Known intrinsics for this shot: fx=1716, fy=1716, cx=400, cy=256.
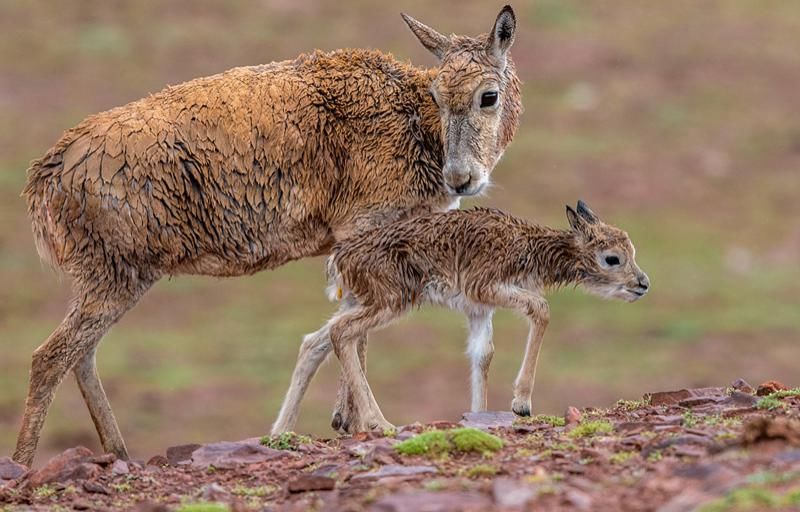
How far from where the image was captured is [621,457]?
10398mm

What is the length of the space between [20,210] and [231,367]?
8.99 metres

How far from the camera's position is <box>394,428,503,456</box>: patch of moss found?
35.8 ft

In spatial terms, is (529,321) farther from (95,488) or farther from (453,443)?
(95,488)

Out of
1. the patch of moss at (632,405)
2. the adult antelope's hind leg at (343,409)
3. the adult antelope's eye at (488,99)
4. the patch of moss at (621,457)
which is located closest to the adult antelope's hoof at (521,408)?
the patch of moss at (632,405)

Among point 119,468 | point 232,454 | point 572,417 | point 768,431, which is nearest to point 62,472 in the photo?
point 119,468

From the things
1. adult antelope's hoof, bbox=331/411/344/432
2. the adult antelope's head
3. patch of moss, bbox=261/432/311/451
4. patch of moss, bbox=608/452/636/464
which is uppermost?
the adult antelope's head

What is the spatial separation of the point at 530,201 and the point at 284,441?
94.4 ft

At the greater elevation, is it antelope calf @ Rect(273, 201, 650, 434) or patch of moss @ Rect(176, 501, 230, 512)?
antelope calf @ Rect(273, 201, 650, 434)

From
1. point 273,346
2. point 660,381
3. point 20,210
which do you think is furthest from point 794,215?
point 20,210

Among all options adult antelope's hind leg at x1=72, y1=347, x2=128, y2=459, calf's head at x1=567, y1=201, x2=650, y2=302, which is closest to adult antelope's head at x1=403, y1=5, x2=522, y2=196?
calf's head at x1=567, y1=201, x2=650, y2=302

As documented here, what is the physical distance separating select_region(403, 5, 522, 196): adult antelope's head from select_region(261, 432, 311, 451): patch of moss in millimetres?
2380

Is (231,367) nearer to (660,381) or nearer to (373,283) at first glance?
(660,381)

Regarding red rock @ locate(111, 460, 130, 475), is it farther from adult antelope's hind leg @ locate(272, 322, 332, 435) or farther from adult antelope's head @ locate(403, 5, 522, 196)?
adult antelope's head @ locate(403, 5, 522, 196)

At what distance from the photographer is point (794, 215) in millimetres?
41062
